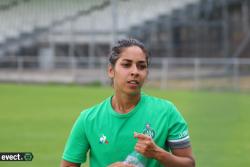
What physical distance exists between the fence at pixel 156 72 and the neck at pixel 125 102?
24.0 meters

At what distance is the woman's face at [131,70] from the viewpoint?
4176 millimetres

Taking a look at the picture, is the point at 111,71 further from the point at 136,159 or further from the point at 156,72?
the point at 156,72

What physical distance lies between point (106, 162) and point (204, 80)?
2511 centimetres

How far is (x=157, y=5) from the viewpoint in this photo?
35.5 metres

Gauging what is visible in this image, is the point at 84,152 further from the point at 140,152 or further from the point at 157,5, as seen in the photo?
the point at 157,5

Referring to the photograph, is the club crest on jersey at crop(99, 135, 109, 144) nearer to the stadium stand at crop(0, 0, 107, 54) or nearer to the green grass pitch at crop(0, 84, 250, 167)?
the green grass pitch at crop(0, 84, 250, 167)

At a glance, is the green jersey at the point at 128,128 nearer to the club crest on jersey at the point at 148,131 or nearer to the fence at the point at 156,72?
the club crest on jersey at the point at 148,131

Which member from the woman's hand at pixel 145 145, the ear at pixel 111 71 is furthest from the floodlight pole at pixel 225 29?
the woman's hand at pixel 145 145

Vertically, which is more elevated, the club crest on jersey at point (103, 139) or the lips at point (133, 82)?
the lips at point (133, 82)

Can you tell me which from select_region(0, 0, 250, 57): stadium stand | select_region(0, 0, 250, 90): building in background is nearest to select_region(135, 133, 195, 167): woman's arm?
select_region(0, 0, 250, 90): building in background

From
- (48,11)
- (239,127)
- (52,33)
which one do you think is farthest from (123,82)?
(48,11)

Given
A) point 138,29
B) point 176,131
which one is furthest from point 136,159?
point 138,29

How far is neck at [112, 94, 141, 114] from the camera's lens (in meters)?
4.27

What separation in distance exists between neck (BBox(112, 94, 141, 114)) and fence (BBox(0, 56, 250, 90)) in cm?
2395
